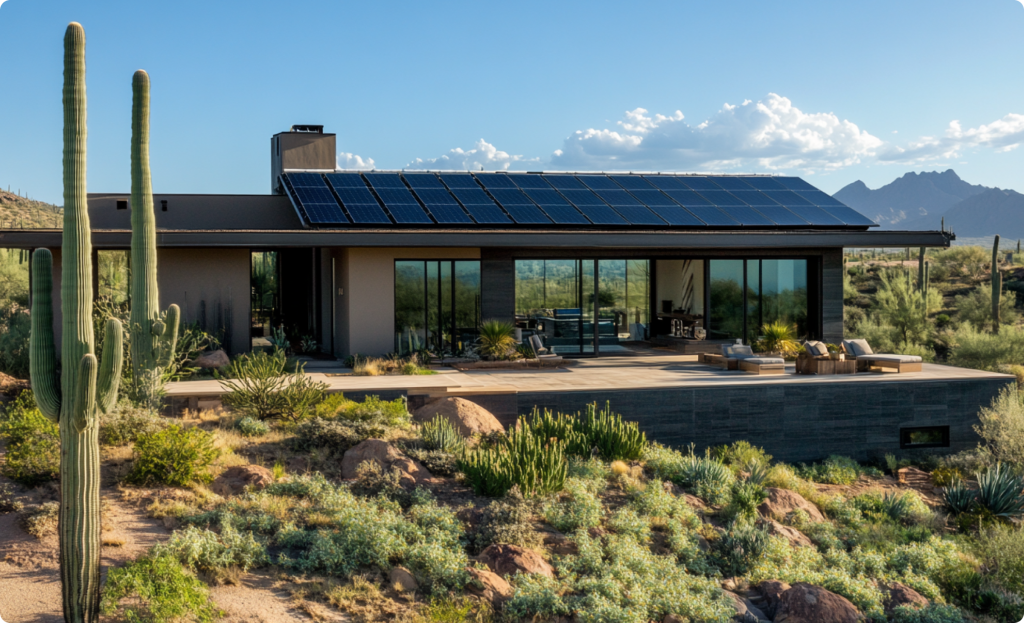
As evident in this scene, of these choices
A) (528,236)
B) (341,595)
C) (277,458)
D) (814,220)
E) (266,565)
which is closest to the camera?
(341,595)

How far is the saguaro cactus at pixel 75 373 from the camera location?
6.34m

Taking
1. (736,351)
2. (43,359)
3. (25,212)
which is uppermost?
(25,212)

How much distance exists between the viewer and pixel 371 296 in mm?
17672

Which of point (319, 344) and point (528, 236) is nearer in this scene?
point (528, 236)

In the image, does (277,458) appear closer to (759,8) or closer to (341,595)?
(341,595)

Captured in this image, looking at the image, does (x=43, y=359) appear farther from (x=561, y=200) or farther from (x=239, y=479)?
(x=561, y=200)

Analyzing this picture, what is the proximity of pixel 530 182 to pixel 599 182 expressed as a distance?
200 cm

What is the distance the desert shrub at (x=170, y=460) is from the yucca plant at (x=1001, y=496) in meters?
10.6

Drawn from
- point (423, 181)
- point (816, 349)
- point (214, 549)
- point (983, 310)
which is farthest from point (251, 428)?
point (983, 310)

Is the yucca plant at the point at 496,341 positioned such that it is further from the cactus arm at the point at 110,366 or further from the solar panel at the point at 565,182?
the cactus arm at the point at 110,366

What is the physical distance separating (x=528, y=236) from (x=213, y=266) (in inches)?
268

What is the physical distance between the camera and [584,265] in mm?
19078

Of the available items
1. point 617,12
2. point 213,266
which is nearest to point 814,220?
point 617,12

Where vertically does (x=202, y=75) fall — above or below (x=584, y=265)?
above
